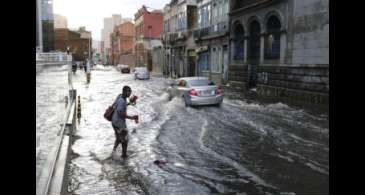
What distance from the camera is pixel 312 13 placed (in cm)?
2280

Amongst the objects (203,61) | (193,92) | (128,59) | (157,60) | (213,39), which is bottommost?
(193,92)

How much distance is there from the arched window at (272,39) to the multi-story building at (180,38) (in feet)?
69.2

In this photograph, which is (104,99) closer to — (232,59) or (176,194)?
(232,59)

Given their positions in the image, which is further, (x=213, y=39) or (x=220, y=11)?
(x=213, y=39)

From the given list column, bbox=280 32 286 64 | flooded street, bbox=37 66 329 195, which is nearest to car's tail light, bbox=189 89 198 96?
flooded street, bbox=37 66 329 195

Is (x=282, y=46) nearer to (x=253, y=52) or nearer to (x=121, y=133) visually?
(x=253, y=52)

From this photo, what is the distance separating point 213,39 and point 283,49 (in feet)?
50.1

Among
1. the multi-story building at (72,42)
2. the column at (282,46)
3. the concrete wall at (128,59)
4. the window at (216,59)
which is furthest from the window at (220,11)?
the multi-story building at (72,42)

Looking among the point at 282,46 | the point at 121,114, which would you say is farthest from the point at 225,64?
the point at 121,114

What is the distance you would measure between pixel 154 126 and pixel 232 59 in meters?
20.6

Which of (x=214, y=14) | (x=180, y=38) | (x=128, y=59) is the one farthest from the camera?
(x=128, y=59)

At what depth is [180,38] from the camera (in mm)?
55344

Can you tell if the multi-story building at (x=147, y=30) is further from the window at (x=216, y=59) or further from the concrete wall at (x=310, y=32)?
the concrete wall at (x=310, y=32)
